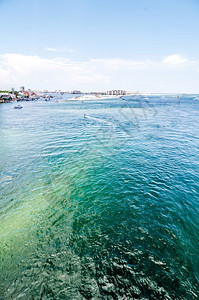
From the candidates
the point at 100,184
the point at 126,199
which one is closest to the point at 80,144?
the point at 100,184

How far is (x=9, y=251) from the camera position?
329 inches

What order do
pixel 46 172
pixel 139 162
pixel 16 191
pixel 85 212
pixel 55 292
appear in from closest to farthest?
1. pixel 55 292
2. pixel 85 212
3. pixel 16 191
4. pixel 46 172
5. pixel 139 162

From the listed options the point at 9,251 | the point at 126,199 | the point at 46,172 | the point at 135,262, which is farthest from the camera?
the point at 46,172

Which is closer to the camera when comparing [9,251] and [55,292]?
[55,292]

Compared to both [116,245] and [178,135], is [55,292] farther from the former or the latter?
[178,135]

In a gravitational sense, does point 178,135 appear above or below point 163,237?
above

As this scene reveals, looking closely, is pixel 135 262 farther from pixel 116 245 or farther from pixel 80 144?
pixel 80 144

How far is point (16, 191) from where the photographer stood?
44.1 ft

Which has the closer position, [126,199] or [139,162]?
[126,199]

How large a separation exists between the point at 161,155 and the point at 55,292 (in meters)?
19.3

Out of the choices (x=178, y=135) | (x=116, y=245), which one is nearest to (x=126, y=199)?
(x=116, y=245)

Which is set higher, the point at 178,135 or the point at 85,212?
the point at 178,135

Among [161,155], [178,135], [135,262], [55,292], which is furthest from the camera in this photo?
[178,135]

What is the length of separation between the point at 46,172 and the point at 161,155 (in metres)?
16.5
